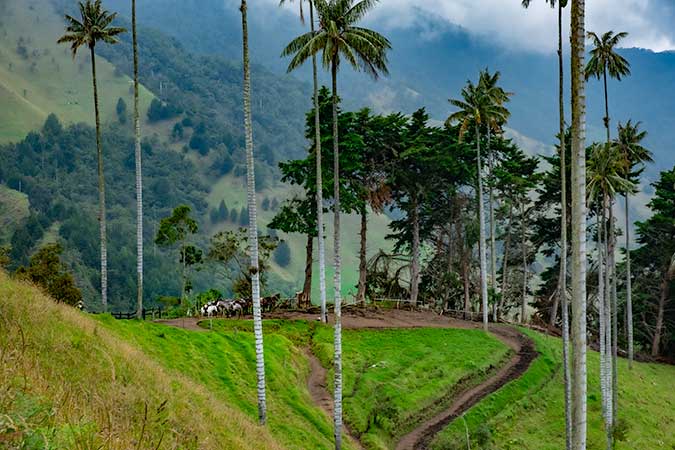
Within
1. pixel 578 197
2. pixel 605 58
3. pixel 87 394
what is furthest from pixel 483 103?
pixel 87 394

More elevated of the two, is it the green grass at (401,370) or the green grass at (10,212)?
the green grass at (10,212)

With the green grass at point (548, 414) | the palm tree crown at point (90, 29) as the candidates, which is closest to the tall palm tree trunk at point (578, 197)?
the green grass at point (548, 414)

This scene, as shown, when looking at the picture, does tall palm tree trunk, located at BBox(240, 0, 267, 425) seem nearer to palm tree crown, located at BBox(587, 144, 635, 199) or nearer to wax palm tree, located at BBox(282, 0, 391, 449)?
wax palm tree, located at BBox(282, 0, 391, 449)

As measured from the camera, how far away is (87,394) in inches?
435

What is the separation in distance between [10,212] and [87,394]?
20229 cm

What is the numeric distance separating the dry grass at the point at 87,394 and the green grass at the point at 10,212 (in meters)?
169

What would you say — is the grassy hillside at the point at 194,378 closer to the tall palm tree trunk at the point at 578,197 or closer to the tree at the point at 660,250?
the tall palm tree trunk at the point at 578,197

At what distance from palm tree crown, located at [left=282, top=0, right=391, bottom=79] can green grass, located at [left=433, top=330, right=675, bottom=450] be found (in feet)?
61.9

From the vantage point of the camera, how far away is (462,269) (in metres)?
61.9

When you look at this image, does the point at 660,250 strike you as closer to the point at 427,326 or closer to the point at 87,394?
the point at 427,326

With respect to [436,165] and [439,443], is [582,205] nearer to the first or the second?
[439,443]

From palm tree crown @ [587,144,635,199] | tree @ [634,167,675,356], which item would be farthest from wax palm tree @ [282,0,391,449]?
tree @ [634,167,675,356]

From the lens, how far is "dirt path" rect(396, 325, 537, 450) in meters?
30.2

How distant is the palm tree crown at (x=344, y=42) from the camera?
24781mm
